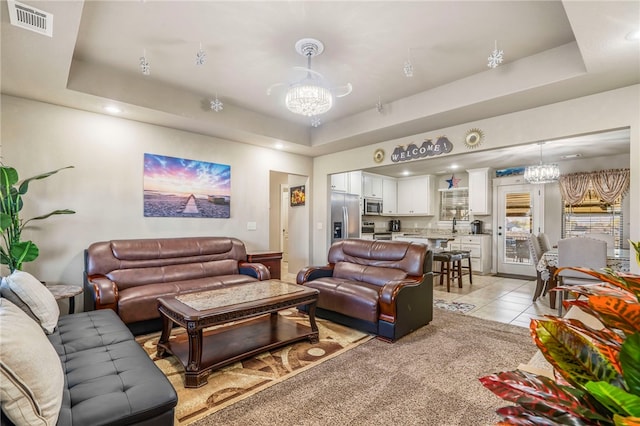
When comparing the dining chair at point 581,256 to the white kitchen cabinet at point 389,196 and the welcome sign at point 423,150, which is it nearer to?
the welcome sign at point 423,150

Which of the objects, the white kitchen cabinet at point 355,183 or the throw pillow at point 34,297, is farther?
the white kitchen cabinet at point 355,183

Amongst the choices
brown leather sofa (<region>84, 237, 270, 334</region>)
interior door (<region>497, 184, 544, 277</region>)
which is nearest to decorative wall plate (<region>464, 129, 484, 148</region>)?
brown leather sofa (<region>84, 237, 270, 334</region>)

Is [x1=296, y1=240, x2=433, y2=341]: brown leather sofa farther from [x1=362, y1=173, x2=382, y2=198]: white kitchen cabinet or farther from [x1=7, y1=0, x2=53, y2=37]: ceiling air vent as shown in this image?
[x1=362, y1=173, x2=382, y2=198]: white kitchen cabinet

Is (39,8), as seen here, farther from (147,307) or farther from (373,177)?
(373,177)

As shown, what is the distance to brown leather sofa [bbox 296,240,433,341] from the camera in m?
3.07

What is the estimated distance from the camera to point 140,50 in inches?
115

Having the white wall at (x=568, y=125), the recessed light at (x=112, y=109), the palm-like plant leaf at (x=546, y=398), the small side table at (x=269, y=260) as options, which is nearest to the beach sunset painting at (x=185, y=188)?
the recessed light at (x=112, y=109)

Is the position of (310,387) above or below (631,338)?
below

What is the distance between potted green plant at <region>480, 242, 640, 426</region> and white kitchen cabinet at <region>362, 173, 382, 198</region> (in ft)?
22.7

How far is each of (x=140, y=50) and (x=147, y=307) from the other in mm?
2499

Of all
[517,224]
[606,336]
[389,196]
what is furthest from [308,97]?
[517,224]

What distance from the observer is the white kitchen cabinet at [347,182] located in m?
6.38

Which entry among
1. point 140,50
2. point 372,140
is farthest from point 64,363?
point 372,140

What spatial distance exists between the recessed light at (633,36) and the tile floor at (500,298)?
280cm
